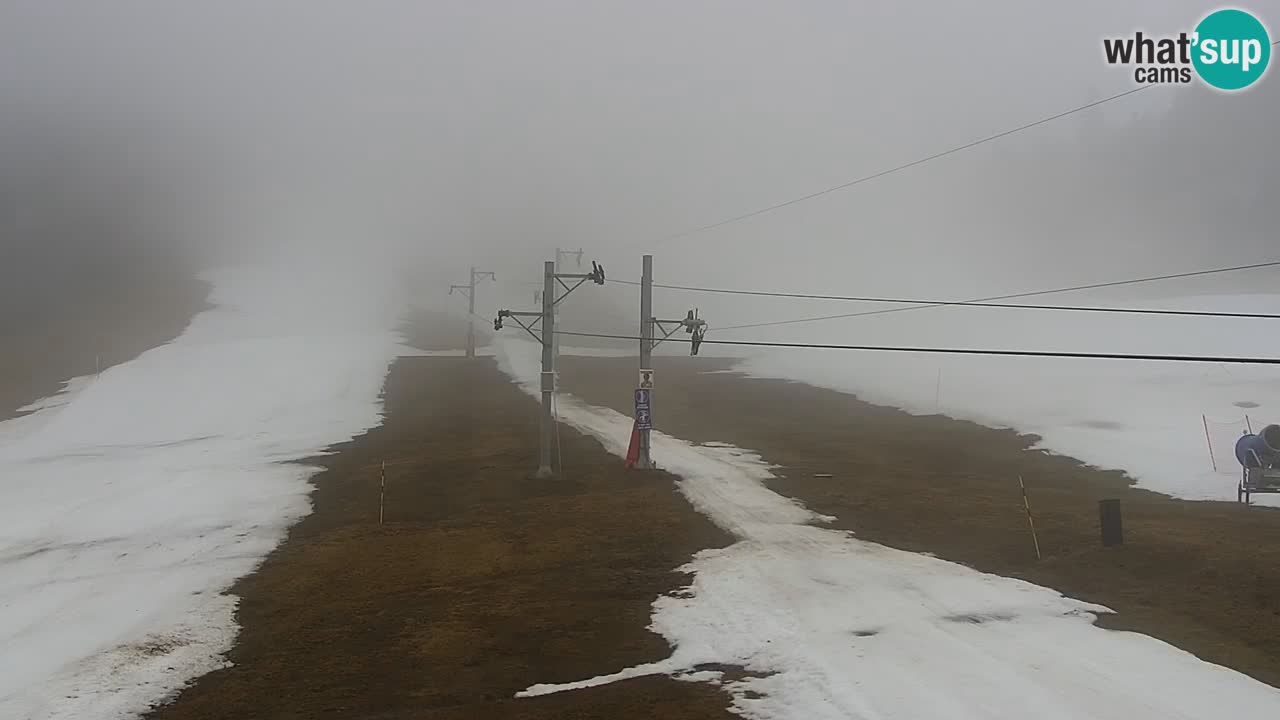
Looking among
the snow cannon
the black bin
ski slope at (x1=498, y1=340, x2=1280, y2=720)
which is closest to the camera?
ski slope at (x1=498, y1=340, x2=1280, y2=720)

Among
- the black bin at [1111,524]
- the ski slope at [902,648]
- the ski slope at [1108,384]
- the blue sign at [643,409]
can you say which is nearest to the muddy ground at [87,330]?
the blue sign at [643,409]

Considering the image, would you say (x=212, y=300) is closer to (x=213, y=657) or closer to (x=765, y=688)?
(x=213, y=657)

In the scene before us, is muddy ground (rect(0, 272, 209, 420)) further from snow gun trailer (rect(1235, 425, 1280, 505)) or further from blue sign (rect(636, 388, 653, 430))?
snow gun trailer (rect(1235, 425, 1280, 505))

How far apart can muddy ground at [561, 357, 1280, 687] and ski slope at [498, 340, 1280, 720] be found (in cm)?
110

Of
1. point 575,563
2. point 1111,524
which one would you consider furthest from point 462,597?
point 1111,524

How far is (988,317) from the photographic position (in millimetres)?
100625

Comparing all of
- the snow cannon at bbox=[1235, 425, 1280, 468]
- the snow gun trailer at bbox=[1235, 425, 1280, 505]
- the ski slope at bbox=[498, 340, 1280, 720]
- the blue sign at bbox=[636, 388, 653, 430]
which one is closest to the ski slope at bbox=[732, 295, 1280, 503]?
the snow gun trailer at bbox=[1235, 425, 1280, 505]

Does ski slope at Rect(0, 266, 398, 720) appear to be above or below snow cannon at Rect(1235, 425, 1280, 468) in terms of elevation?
below

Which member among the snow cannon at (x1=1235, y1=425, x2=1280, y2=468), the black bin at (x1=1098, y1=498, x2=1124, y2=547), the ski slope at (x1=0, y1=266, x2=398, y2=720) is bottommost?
the ski slope at (x1=0, y1=266, x2=398, y2=720)

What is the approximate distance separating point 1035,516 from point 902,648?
11.8 meters

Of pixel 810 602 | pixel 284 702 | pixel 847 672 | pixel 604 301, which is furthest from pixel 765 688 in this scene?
pixel 604 301

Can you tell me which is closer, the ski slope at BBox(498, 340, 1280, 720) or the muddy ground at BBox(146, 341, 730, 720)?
the ski slope at BBox(498, 340, 1280, 720)

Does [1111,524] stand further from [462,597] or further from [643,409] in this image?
[643,409]

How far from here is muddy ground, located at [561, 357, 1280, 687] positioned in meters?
A: 15.0
